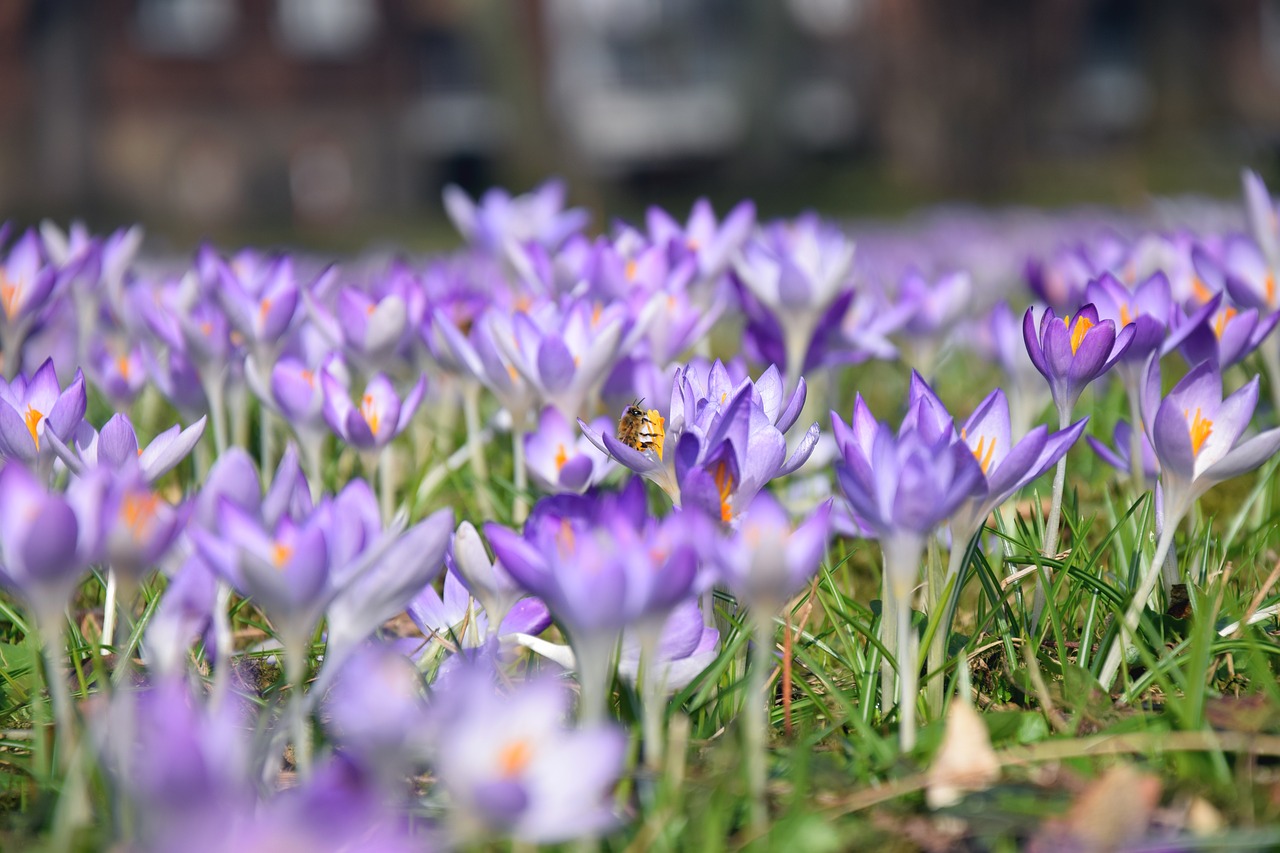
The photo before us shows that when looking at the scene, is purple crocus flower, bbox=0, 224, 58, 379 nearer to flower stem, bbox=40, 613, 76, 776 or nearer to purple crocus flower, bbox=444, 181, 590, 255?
purple crocus flower, bbox=444, 181, 590, 255

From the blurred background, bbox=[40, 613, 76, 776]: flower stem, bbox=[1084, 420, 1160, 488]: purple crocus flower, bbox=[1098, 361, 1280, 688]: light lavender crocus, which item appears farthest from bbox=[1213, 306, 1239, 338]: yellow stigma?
the blurred background

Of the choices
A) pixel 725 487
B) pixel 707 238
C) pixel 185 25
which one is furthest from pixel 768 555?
pixel 185 25

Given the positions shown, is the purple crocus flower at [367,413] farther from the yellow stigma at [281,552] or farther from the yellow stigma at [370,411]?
the yellow stigma at [281,552]

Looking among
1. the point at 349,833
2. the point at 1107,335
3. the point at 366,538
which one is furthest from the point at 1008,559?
the point at 349,833

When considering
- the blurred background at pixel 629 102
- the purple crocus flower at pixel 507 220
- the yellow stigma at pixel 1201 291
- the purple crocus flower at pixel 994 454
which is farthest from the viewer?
the blurred background at pixel 629 102

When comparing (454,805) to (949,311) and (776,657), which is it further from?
(949,311)

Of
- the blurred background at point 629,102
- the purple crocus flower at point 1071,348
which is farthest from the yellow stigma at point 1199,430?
the blurred background at point 629,102

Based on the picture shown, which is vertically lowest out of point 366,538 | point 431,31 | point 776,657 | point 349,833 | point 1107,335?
point 349,833
